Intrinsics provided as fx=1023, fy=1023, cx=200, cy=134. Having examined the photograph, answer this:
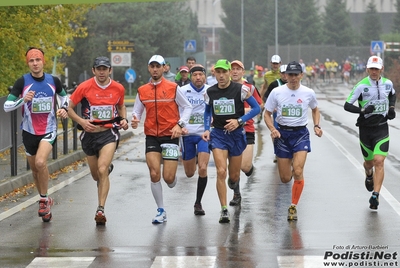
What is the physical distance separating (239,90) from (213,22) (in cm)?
10088

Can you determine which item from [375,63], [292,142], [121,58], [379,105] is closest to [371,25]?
[121,58]

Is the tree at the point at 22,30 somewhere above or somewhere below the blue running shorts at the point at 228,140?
above

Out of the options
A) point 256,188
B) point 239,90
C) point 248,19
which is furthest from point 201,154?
point 248,19

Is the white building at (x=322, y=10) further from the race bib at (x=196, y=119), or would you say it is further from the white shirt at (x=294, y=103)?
the white shirt at (x=294, y=103)

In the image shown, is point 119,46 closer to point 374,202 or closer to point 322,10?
point 374,202

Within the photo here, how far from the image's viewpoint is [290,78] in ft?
40.3

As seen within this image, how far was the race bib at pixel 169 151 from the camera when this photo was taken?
1180 cm

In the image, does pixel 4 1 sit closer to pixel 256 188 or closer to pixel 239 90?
pixel 239 90

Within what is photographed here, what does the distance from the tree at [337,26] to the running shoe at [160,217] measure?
9028 centimetres

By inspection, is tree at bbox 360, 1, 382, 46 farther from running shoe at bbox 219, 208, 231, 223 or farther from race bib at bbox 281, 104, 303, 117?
running shoe at bbox 219, 208, 231, 223

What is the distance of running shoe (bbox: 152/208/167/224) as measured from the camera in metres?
11.6

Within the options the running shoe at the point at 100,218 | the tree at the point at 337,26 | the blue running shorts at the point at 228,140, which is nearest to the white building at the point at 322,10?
the tree at the point at 337,26

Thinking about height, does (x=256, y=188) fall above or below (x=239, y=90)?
below

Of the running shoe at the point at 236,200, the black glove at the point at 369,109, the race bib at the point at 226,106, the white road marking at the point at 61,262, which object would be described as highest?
the race bib at the point at 226,106
